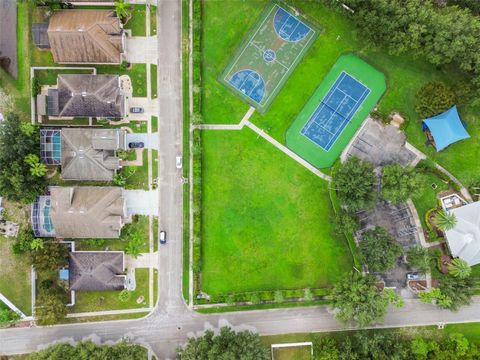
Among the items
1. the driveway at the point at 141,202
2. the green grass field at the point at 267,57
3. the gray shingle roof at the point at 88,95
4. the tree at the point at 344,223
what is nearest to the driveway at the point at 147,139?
the gray shingle roof at the point at 88,95

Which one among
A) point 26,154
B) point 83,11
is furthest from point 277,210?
point 83,11

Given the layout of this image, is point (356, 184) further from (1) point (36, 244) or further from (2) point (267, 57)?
(1) point (36, 244)

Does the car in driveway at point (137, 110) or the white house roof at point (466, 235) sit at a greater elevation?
the car in driveway at point (137, 110)

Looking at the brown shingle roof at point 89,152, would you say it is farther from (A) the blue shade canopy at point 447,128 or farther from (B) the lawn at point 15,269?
(A) the blue shade canopy at point 447,128

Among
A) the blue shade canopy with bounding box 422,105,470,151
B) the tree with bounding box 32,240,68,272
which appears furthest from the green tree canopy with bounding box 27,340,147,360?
the blue shade canopy with bounding box 422,105,470,151

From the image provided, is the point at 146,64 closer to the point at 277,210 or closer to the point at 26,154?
the point at 26,154

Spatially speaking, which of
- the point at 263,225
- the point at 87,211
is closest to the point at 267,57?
the point at 263,225
